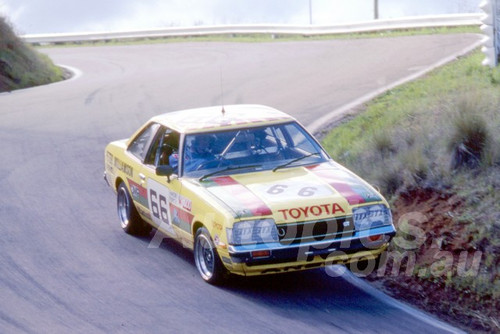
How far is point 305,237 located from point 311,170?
119cm

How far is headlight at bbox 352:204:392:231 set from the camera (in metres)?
8.22

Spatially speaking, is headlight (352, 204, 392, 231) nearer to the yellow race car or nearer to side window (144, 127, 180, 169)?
the yellow race car

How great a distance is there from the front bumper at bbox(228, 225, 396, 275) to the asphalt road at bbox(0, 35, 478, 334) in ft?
1.09

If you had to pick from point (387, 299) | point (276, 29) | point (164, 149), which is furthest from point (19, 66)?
point (387, 299)

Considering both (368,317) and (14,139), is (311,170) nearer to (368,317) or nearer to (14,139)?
(368,317)

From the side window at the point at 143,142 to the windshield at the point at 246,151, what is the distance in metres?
0.88

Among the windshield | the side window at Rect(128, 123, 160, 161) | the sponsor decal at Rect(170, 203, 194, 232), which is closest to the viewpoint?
the sponsor decal at Rect(170, 203, 194, 232)

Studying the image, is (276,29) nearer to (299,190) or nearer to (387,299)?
(299,190)

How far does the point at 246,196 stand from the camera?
8.41m

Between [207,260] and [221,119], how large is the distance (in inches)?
70.1

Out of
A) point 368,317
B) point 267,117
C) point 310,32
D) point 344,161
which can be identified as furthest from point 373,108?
point 310,32

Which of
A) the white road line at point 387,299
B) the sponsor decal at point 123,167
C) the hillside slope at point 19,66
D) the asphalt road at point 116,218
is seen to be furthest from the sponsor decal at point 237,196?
the hillside slope at point 19,66

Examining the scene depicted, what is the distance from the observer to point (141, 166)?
10117mm

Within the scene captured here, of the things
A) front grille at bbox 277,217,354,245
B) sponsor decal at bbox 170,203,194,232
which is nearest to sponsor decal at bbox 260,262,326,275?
front grille at bbox 277,217,354,245
